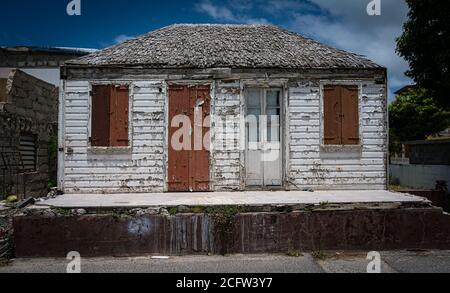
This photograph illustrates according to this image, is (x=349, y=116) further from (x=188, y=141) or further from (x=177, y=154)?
(x=177, y=154)

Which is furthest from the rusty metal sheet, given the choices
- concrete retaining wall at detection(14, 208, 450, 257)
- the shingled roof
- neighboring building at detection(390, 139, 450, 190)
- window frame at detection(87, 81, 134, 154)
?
neighboring building at detection(390, 139, 450, 190)

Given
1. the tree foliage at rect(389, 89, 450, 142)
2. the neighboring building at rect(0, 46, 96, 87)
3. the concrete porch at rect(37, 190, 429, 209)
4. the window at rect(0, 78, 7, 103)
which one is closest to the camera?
the concrete porch at rect(37, 190, 429, 209)

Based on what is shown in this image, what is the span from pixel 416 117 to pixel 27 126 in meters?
23.8

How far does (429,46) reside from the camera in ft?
37.8

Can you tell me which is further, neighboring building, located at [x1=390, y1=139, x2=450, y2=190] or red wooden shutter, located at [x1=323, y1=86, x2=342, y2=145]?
neighboring building, located at [x1=390, y1=139, x2=450, y2=190]

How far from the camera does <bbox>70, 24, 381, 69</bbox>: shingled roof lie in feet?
29.4

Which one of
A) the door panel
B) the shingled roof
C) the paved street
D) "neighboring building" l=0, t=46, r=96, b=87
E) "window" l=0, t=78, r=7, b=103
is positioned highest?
"neighboring building" l=0, t=46, r=96, b=87

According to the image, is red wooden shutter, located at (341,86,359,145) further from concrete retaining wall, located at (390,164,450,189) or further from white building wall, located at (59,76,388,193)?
concrete retaining wall, located at (390,164,450,189)

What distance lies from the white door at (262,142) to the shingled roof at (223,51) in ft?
3.06

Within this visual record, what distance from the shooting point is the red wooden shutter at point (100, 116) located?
28.8ft

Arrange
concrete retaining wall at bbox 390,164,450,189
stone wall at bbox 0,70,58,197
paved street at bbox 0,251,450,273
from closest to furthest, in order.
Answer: paved street at bbox 0,251,450,273 → stone wall at bbox 0,70,58,197 → concrete retaining wall at bbox 390,164,450,189

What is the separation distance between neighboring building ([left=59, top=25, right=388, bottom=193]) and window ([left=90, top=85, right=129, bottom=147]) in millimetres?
25

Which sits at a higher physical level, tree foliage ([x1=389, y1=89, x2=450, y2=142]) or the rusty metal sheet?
tree foliage ([x1=389, y1=89, x2=450, y2=142])
